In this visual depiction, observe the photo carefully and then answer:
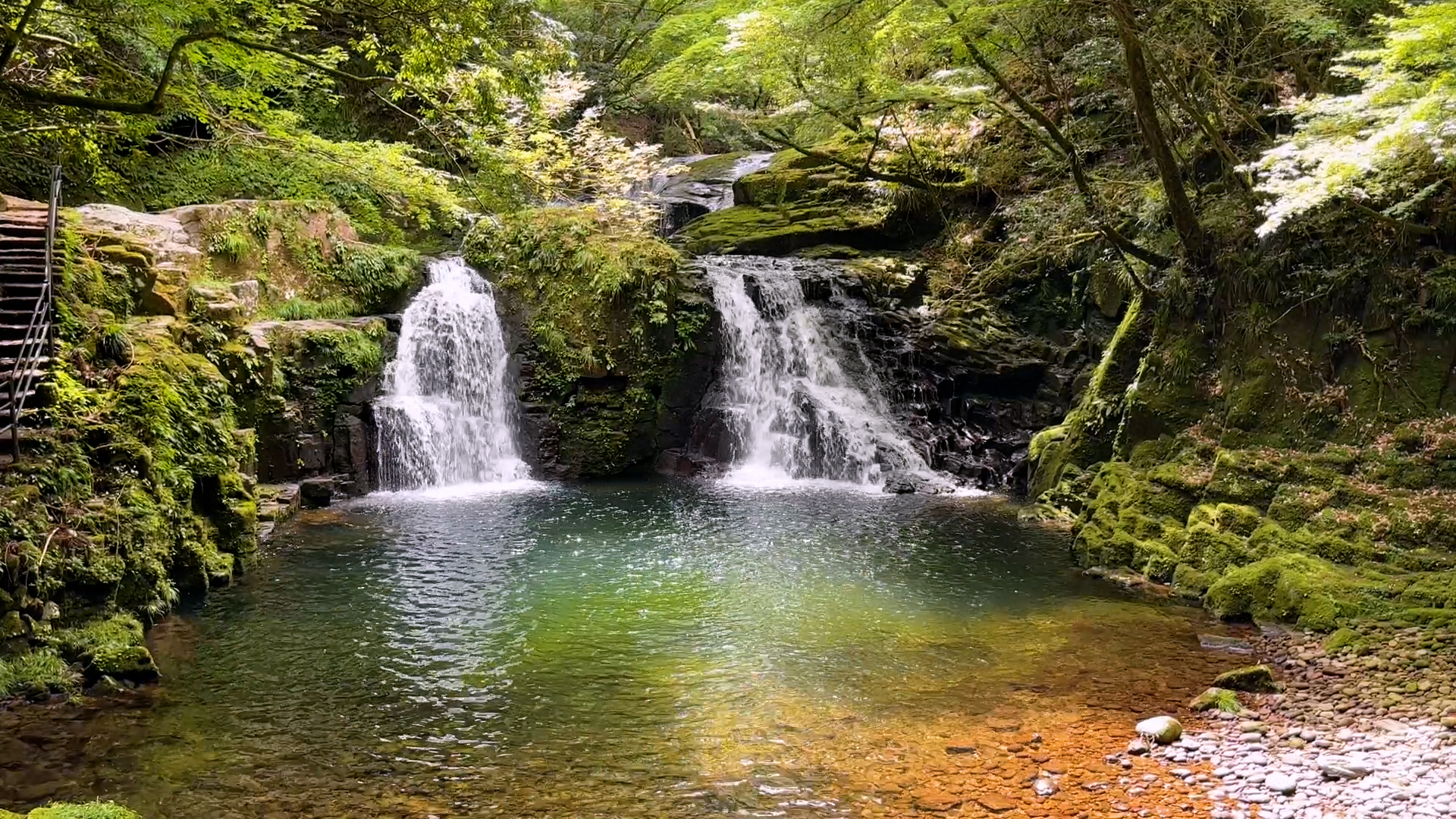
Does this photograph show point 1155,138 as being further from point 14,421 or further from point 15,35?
point 14,421

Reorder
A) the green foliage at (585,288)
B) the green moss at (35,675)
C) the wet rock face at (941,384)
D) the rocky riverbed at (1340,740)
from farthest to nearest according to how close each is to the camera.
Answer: the green foliage at (585,288)
the wet rock face at (941,384)
the green moss at (35,675)
the rocky riverbed at (1340,740)

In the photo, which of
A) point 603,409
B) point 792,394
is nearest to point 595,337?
point 603,409

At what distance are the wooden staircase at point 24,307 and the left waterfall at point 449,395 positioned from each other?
5.99 m

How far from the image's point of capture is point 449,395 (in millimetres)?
17516

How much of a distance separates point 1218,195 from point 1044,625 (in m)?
7.24

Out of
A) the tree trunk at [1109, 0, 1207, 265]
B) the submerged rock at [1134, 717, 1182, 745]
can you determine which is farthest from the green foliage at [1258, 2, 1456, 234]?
the submerged rock at [1134, 717, 1182, 745]

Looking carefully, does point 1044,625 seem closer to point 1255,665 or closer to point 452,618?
point 1255,665

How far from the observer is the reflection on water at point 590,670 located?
5.83m

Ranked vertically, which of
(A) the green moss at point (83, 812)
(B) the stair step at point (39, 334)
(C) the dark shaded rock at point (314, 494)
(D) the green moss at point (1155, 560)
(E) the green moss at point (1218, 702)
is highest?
(B) the stair step at point (39, 334)

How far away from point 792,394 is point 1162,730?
12.7m

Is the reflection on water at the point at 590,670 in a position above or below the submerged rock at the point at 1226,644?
above

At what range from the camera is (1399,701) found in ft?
21.9

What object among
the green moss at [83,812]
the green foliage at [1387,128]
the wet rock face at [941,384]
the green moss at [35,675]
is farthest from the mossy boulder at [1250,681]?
the wet rock face at [941,384]

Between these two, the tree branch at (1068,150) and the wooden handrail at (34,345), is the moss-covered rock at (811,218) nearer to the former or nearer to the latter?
the tree branch at (1068,150)
